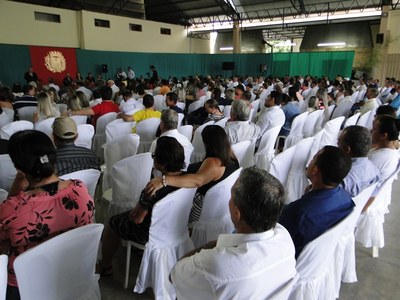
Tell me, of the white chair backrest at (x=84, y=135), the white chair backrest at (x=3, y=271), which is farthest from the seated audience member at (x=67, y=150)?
the white chair backrest at (x=3, y=271)

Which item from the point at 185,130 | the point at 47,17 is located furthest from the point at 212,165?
the point at 47,17

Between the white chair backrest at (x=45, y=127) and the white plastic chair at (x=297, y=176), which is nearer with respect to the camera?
the white plastic chair at (x=297, y=176)

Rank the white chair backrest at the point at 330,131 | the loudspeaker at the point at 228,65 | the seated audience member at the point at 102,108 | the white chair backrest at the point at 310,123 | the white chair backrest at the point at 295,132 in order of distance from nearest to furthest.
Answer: the white chair backrest at the point at 330,131 < the white chair backrest at the point at 295,132 < the seated audience member at the point at 102,108 < the white chair backrest at the point at 310,123 < the loudspeaker at the point at 228,65

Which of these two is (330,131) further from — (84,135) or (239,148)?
(84,135)

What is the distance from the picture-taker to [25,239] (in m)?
1.44

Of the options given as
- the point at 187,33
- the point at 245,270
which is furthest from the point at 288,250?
the point at 187,33

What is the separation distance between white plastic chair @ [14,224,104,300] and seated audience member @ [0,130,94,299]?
21cm

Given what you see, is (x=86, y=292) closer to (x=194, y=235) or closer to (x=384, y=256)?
(x=194, y=235)

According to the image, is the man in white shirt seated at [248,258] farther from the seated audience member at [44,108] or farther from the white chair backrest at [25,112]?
the white chair backrest at [25,112]

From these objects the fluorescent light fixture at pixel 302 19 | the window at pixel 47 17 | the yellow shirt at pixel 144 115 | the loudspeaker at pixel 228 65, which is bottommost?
the yellow shirt at pixel 144 115

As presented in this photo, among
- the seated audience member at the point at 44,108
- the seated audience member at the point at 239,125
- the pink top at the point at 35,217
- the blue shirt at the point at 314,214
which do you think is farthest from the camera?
the seated audience member at the point at 44,108

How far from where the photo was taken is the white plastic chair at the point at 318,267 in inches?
56.2

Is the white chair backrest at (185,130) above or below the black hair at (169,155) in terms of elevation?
below

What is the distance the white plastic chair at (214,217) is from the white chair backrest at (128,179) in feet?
2.06
